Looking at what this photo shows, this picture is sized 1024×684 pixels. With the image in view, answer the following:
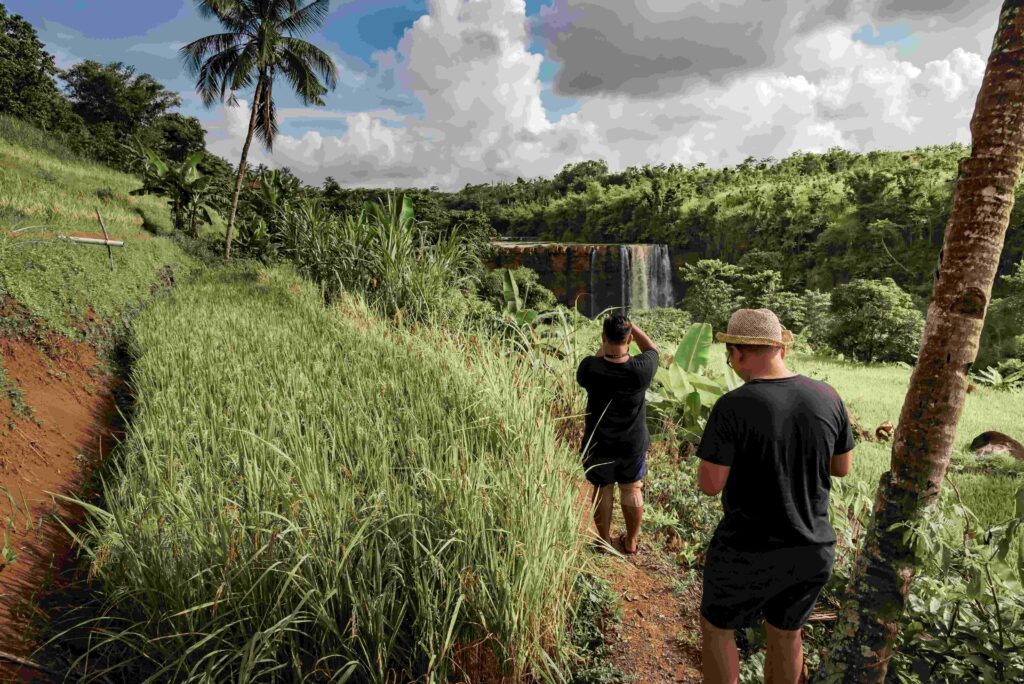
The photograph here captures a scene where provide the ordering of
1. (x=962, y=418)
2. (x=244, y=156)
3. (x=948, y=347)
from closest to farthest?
(x=948, y=347)
(x=962, y=418)
(x=244, y=156)

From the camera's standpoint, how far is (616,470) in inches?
128

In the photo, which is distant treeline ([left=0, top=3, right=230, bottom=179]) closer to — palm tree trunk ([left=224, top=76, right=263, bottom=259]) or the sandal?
palm tree trunk ([left=224, top=76, right=263, bottom=259])

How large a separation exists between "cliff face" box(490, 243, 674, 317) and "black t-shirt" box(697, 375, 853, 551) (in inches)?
714

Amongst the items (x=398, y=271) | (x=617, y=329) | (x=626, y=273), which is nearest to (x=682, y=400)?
(x=617, y=329)

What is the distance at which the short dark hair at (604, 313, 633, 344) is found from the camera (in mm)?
3094

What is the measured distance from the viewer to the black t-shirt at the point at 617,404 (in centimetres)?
315

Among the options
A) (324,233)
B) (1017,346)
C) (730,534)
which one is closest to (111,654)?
(730,534)

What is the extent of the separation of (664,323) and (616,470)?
1138cm

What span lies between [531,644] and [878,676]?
1146 mm

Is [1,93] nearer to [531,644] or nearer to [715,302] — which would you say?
[715,302]

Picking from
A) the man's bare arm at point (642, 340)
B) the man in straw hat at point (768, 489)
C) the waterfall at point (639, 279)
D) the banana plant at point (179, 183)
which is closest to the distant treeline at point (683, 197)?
the banana plant at point (179, 183)

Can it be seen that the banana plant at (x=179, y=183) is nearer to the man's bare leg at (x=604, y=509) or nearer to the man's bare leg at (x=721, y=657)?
the man's bare leg at (x=604, y=509)

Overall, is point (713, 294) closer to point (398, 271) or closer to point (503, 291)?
point (503, 291)

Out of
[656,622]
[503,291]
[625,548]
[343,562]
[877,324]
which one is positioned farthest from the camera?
[877,324]
